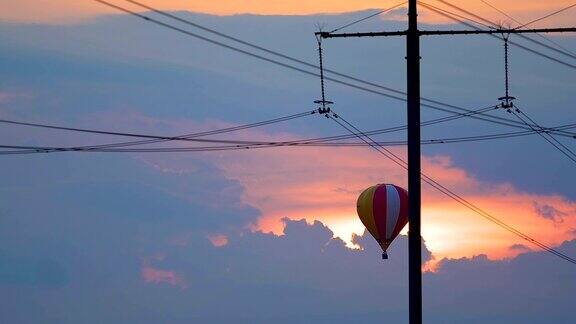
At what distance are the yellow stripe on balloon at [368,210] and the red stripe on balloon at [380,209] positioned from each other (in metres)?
0.16

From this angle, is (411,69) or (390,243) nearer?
(411,69)

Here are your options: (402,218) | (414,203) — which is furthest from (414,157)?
→ (402,218)

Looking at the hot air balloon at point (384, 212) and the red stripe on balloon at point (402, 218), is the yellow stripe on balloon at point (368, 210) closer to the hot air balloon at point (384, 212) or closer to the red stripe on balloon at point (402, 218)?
the hot air balloon at point (384, 212)

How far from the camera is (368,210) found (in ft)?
224

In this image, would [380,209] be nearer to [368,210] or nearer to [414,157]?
[368,210]

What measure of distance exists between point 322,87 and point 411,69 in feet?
14.8

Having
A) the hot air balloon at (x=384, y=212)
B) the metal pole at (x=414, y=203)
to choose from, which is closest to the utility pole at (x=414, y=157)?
the metal pole at (x=414, y=203)

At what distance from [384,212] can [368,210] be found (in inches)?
41.5

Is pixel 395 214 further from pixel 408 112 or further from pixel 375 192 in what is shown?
pixel 408 112

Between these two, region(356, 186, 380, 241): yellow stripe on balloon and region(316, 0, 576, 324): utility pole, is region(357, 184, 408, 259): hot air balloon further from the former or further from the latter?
region(316, 0, 576, 324): utility pole

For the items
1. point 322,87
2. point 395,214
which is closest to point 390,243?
point 395,214

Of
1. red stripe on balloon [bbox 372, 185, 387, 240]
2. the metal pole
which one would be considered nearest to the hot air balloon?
red stripe on balloon [bbox 372, 185, 387, 240]

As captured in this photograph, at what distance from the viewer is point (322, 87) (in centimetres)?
4828

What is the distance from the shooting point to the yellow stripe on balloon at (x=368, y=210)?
67.2 meters
